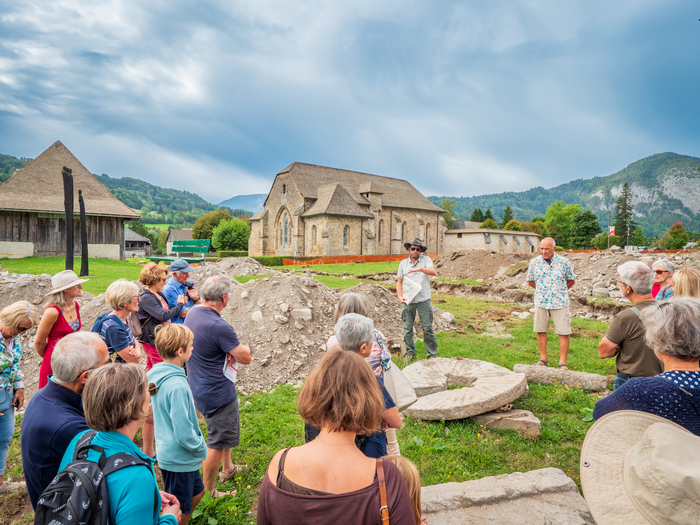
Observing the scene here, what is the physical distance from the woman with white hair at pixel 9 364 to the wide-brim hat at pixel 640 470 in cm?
457

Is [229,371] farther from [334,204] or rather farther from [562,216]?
[562,216]

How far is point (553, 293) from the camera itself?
635 cm

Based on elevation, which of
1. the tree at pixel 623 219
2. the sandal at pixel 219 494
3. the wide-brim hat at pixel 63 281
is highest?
the tree at pixel 623 219

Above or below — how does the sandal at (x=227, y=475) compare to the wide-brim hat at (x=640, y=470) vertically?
below

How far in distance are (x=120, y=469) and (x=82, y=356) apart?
996 millimetres

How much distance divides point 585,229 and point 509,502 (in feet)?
249

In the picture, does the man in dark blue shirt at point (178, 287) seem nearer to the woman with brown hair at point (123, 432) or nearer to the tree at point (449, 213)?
the woman with brown hair at point (123, 432)

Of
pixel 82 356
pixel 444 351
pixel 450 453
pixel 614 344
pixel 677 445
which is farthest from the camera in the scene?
pixel 444 351

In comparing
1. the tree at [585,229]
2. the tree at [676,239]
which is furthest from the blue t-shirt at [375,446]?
the tree at [676,239]

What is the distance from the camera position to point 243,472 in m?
3.79

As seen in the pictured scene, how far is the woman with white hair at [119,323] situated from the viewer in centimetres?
371

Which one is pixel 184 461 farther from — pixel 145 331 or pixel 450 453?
pixel 450 453

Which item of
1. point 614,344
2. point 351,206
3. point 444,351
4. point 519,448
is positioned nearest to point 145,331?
point 519,448

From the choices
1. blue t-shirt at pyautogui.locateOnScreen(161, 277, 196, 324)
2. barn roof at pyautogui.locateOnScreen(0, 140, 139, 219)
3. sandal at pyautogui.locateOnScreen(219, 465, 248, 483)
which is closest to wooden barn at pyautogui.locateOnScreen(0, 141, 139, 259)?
barn roof at pyautogui.locateOnScreen(0, 140, 139, 219)
